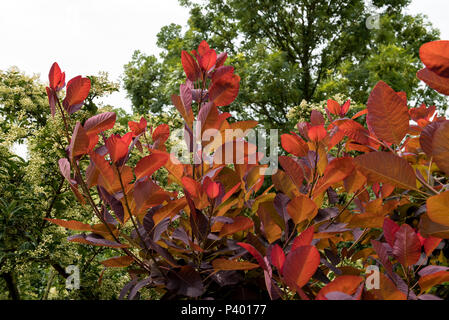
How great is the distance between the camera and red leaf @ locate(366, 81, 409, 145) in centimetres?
64

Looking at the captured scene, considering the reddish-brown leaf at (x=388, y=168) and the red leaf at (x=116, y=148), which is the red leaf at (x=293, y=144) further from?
the red leaf at (x=116, y=148)

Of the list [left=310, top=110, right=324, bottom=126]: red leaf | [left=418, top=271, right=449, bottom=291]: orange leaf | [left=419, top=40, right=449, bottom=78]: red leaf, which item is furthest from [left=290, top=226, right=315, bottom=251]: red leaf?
[left=310, top=110, right=324, bottom=126]: red leaf

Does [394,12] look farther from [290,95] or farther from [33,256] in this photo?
[33,256]

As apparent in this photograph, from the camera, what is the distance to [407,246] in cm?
62

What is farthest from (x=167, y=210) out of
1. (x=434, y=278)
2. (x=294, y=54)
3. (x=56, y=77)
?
(x=294, y=54)

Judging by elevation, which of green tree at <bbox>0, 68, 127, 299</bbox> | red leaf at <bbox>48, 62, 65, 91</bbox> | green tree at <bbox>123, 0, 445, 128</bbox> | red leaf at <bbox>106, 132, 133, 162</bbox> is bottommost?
green tree at <bbox>0, 68, 127, 299</bbox>

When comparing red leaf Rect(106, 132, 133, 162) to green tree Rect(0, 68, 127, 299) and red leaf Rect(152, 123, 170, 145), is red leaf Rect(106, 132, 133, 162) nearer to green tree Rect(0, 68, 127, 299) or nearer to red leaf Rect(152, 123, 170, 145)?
red leaf Rect(152, 123, 170, 145)

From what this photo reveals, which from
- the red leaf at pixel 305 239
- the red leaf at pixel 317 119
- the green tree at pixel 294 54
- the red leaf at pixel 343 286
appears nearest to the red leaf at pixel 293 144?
the red leaf at pixel 317 119

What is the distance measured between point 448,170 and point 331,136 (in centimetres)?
45

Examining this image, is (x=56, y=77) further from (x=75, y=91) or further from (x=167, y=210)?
(x=167, y=210)

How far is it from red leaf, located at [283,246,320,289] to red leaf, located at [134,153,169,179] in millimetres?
349

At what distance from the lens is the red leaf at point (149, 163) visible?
29.0 inches

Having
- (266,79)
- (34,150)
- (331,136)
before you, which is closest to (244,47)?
(266,79)

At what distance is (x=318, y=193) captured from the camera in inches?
32.3
